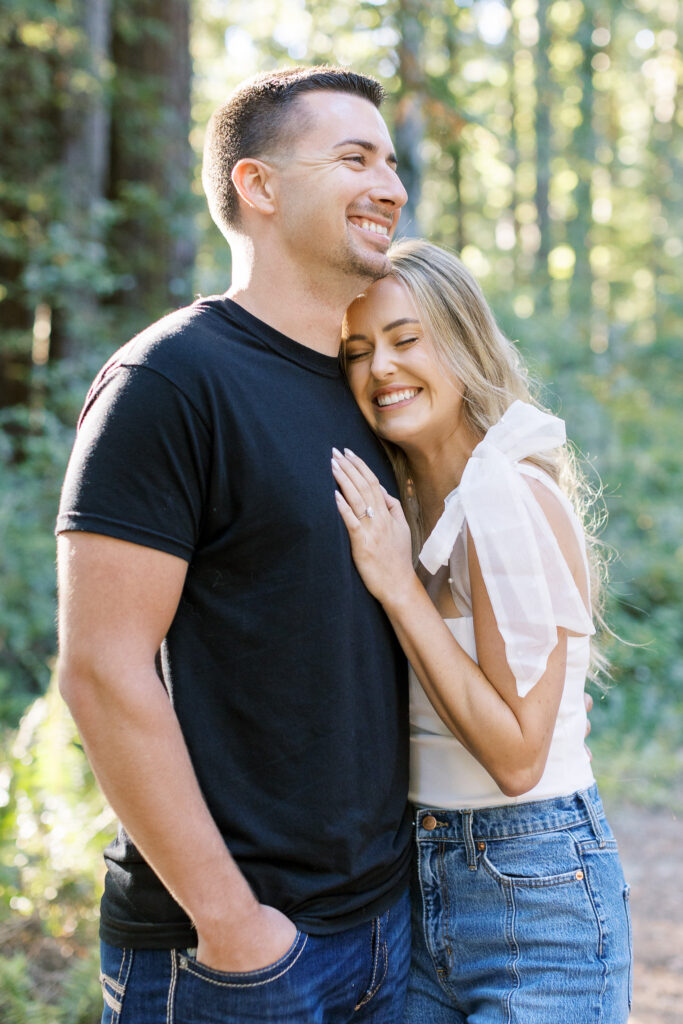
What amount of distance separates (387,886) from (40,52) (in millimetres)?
8041

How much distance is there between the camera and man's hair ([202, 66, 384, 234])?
90.0 inches

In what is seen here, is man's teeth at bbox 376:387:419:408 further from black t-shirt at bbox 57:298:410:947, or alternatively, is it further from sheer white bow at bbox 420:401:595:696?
black t-shirt at bbox 57:298:410:947

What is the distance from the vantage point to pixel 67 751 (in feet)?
14.8

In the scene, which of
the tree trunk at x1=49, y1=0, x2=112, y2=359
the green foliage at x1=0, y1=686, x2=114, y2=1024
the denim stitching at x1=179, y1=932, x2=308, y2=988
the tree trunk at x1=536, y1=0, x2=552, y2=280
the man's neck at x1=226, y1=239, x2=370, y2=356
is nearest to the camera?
the denim stitching at x1=179, y1=932, x2=308, y2=988

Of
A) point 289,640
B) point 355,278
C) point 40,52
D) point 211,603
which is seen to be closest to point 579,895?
point 289,640

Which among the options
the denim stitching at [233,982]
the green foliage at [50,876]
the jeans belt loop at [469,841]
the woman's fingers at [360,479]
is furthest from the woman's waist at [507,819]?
the green foliage at [50,876]

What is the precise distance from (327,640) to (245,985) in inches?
26.9

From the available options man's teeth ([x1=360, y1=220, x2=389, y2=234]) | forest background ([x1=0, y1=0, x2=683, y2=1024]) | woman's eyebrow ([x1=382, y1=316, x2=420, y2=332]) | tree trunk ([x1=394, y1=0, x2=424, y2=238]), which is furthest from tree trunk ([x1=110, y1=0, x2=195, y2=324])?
man's teeth ([x1=360, y1=220, x2=389, y2=234])

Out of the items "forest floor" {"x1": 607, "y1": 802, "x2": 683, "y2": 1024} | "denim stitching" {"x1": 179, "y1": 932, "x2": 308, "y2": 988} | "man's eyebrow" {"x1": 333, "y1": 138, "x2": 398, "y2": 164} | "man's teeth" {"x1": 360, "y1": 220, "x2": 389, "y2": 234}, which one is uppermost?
"man's eyebrow" {"x1": 333, "y1": 138, "x2": 398, "y2": 164}

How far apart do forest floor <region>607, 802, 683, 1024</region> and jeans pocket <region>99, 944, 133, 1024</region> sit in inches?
108

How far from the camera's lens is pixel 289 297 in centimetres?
224

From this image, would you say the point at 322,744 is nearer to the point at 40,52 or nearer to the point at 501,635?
the point at 501,635

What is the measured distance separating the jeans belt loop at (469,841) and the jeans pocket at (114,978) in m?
0.81

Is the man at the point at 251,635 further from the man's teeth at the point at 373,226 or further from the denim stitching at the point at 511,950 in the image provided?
the denim stitching at the point at 511,950
